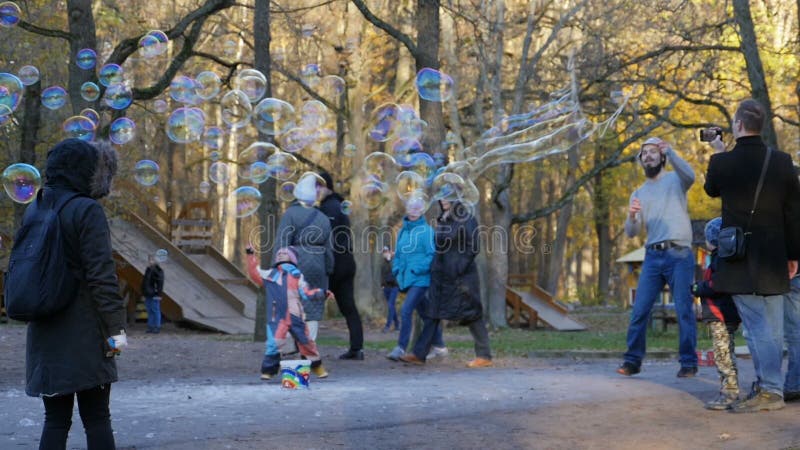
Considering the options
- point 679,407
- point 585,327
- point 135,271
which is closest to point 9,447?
point 679,407

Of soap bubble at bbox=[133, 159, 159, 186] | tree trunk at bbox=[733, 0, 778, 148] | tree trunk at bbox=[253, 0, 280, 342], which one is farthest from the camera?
tree trunk at bbox=[733, 0, 778, 148]

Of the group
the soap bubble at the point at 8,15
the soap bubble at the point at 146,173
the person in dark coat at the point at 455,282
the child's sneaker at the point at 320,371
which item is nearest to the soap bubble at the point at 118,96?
the soap bubble at the point at 146,173

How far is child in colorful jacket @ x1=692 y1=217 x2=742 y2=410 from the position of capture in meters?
8.79

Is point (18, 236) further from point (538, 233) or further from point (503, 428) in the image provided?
point (538, 233)

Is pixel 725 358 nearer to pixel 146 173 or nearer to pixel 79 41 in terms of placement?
pixel 146 173

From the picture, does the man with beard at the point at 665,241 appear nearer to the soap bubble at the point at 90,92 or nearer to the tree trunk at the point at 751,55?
the soap bubble at the point at 90,92

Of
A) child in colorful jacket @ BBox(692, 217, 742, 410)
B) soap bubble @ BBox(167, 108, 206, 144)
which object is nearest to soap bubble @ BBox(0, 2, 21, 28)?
soap bubble @ BBox(167, 108, 206, 144)

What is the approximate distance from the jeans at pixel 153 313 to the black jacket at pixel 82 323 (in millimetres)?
18603

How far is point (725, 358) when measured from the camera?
29.0 ft

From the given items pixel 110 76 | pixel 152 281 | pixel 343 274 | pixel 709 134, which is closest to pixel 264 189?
pixel 110 76

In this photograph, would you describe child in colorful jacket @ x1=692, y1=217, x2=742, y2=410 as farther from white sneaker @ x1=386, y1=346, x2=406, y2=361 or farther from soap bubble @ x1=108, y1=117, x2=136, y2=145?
soap bubble @ x1=108, y1=117, x2=136, y2=145

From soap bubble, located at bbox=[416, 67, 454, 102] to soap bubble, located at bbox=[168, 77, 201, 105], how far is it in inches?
114

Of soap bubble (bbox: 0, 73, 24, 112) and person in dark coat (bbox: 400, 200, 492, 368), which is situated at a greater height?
soap bubble (bbox: 0, 73, 24, 112)

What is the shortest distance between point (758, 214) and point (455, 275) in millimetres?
4512
